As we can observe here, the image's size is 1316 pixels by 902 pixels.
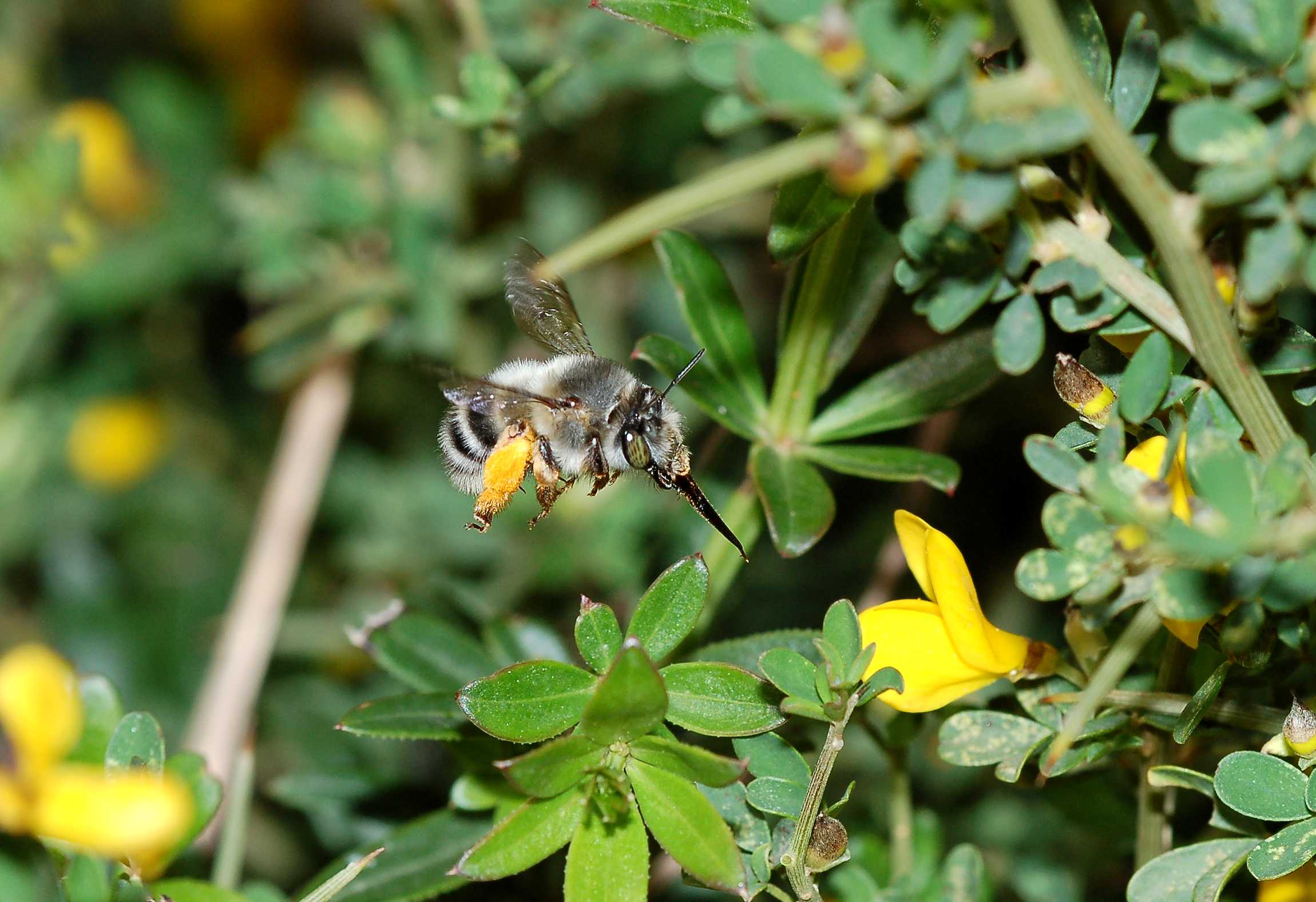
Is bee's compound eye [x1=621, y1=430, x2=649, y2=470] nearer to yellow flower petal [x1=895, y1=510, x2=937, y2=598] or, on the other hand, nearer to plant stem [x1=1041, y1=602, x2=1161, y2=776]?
yellow flower petal [x1=895, y1=510, x2=937, y2=598]

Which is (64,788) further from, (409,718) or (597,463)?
(597,463)

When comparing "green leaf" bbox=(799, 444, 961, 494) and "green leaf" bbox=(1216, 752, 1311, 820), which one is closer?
"green leaf" bbox=(1216, 752, 1311, 820)

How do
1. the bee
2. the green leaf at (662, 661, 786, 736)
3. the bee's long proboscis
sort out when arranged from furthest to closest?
the bee → the bee's long proboscis → the green leaf at (662, 661, 786, 736)

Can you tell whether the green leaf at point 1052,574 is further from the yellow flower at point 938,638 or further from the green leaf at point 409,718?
the green leaf at point 409,718

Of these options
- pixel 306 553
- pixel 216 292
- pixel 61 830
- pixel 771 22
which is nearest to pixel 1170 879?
pixel 771 22

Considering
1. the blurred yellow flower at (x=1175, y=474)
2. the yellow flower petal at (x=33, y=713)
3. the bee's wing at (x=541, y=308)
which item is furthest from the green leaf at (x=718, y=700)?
the bee's wing at (x=541, y=308)

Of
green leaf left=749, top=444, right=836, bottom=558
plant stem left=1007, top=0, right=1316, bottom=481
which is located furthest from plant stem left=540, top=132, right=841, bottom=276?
green leaf left=749, top=444, right=836, bottom=558
